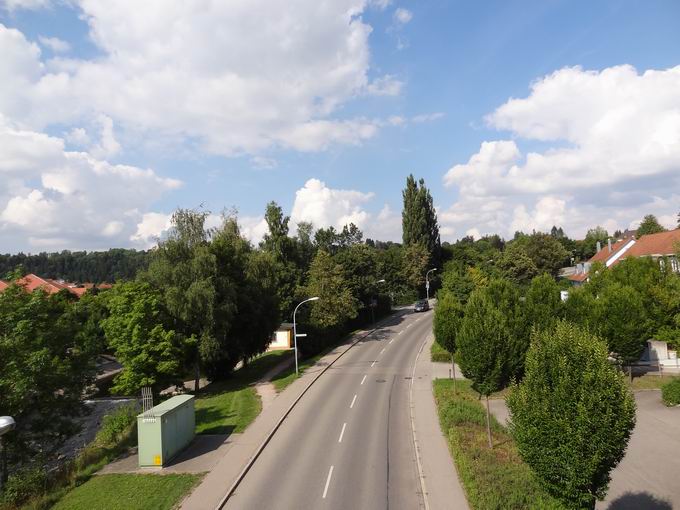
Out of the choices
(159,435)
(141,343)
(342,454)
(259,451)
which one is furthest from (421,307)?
(159,435)

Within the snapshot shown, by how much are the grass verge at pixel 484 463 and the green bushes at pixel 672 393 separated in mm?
11340

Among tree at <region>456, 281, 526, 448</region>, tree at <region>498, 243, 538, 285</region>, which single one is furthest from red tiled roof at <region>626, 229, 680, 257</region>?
tree at <region>456, 281, 526, 448</region>

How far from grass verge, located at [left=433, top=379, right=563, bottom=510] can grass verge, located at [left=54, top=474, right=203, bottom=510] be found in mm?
10604

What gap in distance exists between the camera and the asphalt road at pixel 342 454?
15914mm

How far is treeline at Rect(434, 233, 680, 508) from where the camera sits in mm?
11555

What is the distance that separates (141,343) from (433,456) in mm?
19751

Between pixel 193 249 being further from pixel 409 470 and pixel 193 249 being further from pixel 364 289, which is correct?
pixel 364 289

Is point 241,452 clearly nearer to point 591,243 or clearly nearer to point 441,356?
point 441,356

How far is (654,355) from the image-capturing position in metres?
37.2

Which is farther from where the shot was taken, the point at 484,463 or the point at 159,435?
the point at 159,435

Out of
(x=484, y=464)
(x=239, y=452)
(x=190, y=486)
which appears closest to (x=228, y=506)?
(x=190, y=486)

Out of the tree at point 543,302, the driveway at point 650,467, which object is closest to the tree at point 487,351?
the driveway at point 650,467

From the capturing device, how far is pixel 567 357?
12.4 metres

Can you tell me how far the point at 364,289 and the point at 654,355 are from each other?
31.2 m
